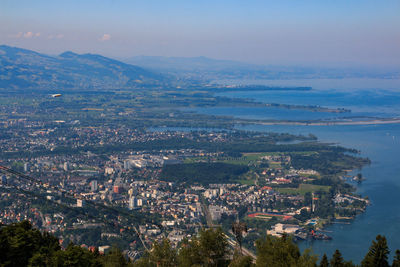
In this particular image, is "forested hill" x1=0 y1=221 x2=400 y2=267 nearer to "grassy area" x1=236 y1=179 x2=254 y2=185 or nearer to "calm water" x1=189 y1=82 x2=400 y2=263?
"calm water" x1=189 y1=82 x2=400 y2=263

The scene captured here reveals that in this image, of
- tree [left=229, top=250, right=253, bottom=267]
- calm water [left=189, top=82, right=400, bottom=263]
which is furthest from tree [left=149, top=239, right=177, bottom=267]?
calm water [left=189, top=82, right=400, bottom=263]

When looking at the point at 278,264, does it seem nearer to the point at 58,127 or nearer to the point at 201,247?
the point at 201,247

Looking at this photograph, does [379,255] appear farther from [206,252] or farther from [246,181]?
[246,181]

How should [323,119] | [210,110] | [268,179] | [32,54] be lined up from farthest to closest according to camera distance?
[32,54]
[210,110]
[323,119]
[268,179]

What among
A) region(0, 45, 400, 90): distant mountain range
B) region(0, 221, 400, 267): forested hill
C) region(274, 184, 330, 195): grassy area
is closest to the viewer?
region(0, 221, 400, 267): forested hill

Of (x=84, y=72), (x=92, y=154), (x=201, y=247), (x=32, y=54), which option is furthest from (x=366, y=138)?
(x=32, y=54)

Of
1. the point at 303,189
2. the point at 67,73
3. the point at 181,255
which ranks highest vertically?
the point at 67,73

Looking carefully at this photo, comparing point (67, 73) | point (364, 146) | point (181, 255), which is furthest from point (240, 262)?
point (67, 73)
